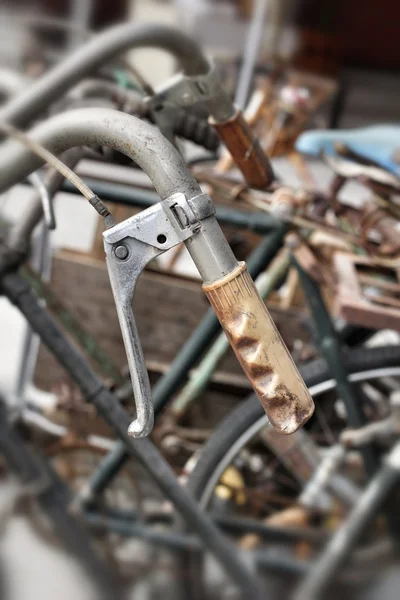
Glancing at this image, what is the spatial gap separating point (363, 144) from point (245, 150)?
595mm

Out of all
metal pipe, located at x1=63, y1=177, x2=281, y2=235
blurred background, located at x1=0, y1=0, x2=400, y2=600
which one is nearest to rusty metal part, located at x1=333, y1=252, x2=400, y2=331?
metal pipe, located at x1=63, y1=177, x2=281, y2=235

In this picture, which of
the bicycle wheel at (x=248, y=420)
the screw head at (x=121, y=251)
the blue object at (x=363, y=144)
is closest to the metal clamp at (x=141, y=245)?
the screw head at (x=121, y=251)

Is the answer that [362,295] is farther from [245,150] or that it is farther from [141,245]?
[141,245]

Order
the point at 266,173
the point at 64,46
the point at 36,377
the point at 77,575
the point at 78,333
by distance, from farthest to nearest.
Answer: the point at 64,46, the point at 36,377, the point at 77,575, the point at 78,333, the point at 266,173

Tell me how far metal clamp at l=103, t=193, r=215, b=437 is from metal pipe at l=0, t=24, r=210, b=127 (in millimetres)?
256

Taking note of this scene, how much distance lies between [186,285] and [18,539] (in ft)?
2.03

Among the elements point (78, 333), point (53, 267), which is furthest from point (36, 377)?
point (78, 333)

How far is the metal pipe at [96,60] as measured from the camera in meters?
0.65

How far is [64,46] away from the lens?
254 centimetres

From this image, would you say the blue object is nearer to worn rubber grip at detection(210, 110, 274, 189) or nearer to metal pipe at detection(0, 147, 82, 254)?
worn rubber grip at detection(210, 110, 274, 189)

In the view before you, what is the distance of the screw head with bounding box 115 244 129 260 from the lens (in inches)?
18.1

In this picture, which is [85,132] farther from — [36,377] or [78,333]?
[36,377]

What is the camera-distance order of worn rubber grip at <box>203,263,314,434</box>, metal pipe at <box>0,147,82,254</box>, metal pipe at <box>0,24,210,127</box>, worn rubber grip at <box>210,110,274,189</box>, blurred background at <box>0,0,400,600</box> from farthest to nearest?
blurred background at <box>0,0,400,600</box>, metal pipe at <box>0,147,82,254</box>, worn rubber grip at <box>210,110,274,189</box>, metal pipe at <box>0,24,210,127</box>, worn rubber grip at <box>203,263,314,434</box>

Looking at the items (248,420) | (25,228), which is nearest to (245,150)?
(25,228)
